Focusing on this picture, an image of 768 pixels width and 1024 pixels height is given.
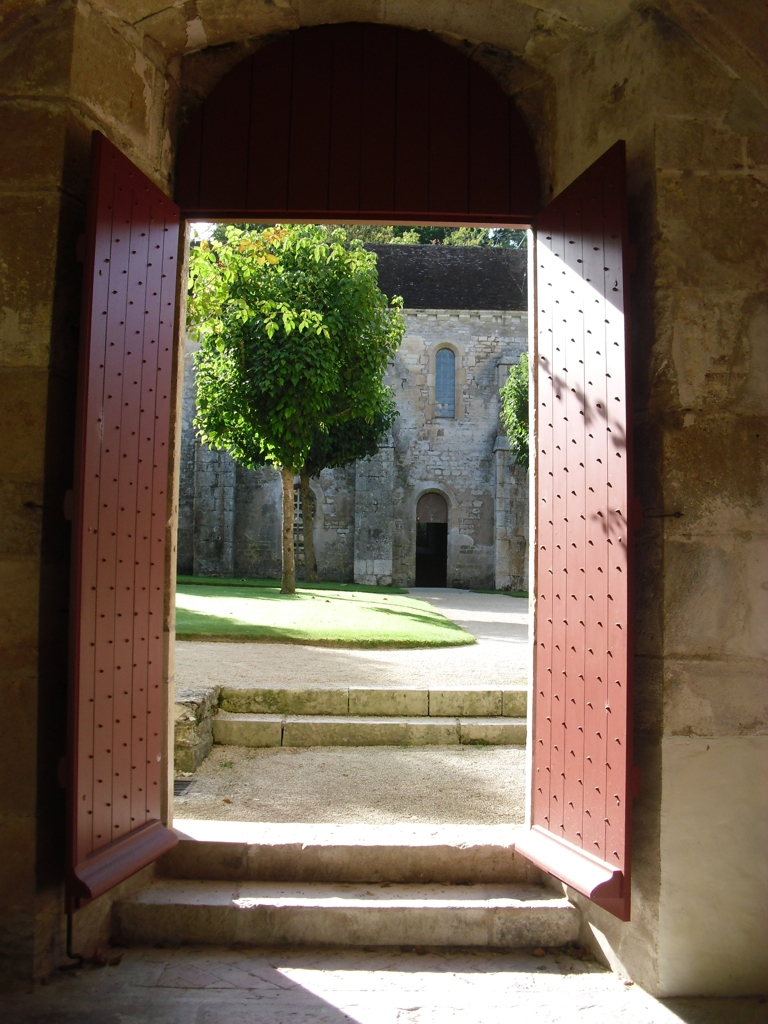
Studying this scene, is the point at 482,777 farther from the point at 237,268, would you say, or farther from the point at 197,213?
the point at 237,268

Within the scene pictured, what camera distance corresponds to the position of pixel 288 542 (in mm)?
14453

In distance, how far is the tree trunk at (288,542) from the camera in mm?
14312

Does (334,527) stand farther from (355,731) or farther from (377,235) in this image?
(355,731)

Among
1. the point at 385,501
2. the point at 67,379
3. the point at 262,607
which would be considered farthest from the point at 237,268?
the point at 385,501

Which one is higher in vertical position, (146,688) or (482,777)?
(146,688)

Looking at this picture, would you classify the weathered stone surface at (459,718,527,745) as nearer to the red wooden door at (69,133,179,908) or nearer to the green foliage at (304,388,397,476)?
the red wooden door at (69,133,179,908)

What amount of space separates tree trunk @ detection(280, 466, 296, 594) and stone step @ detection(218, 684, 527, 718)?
8270 mm

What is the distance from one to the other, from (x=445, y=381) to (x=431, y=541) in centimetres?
470

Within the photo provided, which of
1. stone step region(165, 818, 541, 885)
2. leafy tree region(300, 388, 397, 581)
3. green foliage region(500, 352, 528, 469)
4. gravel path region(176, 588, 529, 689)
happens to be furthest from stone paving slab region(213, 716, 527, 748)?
green foliage region(500, 352, 528, 469)

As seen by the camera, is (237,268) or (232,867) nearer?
(232,867)

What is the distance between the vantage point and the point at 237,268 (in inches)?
432

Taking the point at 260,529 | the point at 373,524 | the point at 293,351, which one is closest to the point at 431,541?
the point at 373,524

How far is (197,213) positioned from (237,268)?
768 cm

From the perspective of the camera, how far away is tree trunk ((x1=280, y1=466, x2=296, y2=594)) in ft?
47.0
